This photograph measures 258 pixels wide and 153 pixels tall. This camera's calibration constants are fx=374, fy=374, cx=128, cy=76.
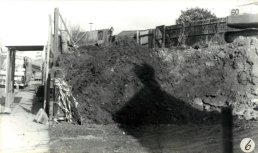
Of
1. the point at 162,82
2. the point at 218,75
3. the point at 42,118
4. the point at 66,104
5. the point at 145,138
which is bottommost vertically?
the point at 145,138

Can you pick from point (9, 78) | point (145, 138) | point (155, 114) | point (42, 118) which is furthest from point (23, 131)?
point (9, 78)

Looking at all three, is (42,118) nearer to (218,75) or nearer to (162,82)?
(162,82)

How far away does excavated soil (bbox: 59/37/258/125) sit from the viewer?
15297 mm

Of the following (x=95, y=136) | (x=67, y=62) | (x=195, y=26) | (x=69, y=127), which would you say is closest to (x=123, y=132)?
(x=95, y=136)

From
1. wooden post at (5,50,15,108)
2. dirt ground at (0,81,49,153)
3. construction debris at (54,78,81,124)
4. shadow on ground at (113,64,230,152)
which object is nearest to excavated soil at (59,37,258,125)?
shadow on ground at (113,64,230,152)

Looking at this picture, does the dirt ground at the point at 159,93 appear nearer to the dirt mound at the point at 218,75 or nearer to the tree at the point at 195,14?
the dirt mound at the point at 218,75

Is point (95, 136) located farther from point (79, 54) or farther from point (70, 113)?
point (79, 54)

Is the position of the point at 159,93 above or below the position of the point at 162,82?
below

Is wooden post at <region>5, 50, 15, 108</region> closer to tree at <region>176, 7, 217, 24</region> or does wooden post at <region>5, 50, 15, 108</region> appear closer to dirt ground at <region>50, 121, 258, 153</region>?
dirt ground at <region>50, 121, 258, 153</region>

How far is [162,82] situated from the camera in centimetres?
1702

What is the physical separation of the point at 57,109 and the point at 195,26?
9.60 meters

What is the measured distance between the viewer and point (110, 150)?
33.7ft

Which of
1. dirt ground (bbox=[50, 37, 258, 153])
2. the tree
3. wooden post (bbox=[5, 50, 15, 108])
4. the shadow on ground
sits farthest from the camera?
the tree

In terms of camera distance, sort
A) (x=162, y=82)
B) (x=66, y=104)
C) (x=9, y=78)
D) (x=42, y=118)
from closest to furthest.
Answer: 1. (x=42, y=118)
2. (x=66, y=104)
3. (x=162, y=82)
4. (x=9, y=78)
